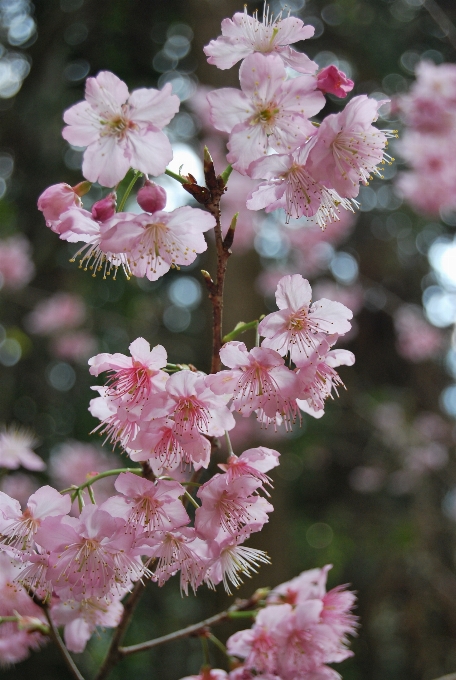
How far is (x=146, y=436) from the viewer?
0.93 meters

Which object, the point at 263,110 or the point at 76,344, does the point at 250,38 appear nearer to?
the point at 263,110

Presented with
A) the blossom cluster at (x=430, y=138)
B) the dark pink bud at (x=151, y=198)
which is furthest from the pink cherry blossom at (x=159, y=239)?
the blossom cluster at (x=430, y=138)

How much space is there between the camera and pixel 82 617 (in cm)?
122

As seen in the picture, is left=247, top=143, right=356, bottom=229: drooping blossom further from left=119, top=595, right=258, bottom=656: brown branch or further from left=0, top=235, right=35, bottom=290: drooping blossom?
left=0, top=235, right=35, bottom=290: drooping blossom

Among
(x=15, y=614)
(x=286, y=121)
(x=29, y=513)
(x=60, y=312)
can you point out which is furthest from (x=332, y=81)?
(x=60, y=312)

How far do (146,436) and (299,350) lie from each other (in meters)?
0.28

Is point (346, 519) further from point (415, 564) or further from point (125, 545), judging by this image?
point (125, 545)

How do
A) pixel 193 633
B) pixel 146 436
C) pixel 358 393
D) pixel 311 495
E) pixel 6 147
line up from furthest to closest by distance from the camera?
pixel 311 495 → pixel 358 393 → pixel 6 147 → pixel 193 633 → pixel 146 436

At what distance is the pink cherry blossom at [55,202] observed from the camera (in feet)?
3.36

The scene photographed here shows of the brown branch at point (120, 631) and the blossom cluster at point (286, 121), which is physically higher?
the blossom cluster at point (286, 121)

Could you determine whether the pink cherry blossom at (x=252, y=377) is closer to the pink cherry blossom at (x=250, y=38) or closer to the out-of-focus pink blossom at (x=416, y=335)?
the pink cherry blossom at (x=250, y=38)

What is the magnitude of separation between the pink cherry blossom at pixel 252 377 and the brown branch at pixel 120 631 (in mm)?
404

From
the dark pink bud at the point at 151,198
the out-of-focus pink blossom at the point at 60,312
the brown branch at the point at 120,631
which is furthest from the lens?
the out-of-focus pink blossom at the point at 60,312

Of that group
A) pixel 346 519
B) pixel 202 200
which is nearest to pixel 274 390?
pixel 202 200
